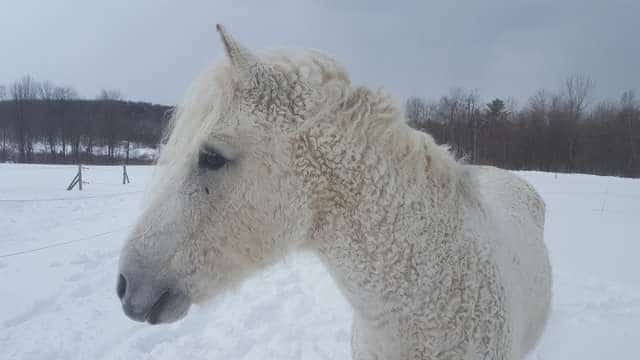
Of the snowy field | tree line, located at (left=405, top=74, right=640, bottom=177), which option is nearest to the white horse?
the snowy field

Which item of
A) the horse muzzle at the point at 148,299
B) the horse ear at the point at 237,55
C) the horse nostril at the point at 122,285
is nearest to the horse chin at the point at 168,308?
the horse muzzle at the point at 148,299

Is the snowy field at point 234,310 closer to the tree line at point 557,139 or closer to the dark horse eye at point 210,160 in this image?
the dark horse eye at point 210,160

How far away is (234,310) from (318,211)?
452cm

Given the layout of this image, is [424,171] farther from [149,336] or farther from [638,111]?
[638,111]

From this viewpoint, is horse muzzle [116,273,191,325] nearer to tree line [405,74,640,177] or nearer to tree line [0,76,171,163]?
tree line [405,74,640,177]

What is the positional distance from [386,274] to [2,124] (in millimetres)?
78651

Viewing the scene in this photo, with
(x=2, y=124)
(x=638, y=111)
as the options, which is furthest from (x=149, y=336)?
(x=2, y=124)

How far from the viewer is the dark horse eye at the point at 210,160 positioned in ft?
5.40

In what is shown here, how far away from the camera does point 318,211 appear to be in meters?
1.76

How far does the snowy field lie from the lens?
4.71 meters

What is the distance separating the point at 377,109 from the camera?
72.4 inches

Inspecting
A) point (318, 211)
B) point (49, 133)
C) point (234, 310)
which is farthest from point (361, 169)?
point (49, 133)

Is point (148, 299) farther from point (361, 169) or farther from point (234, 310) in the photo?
point (234, 310)

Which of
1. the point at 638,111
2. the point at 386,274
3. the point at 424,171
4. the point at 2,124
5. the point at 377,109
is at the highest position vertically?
the point at 377,109
